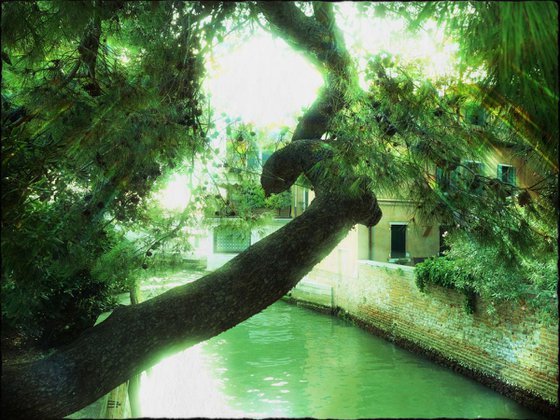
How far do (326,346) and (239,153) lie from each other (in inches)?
303

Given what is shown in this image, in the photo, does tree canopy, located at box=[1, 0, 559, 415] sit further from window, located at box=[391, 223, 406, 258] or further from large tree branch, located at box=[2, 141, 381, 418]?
window, located at box=[391, 223, 406, 258]

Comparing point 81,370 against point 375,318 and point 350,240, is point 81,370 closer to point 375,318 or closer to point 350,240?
point 375,318

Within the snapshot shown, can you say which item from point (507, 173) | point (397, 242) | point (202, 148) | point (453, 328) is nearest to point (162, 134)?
point (202, 148)

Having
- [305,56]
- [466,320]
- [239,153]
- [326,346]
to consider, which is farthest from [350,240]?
[305,56]

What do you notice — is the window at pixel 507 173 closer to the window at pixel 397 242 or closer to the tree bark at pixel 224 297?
the tree bark at pixel 224 297

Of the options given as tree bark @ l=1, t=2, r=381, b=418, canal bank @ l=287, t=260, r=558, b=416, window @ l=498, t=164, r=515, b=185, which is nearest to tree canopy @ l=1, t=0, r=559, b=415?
tree bark @ l=1, t=2, r=381, b=418

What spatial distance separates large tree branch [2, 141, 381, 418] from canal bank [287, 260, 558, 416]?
5.53 m

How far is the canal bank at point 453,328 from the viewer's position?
23.5 ft

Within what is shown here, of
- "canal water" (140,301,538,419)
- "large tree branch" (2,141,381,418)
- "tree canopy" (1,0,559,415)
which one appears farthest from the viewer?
"canal water" (140,301,538,419)

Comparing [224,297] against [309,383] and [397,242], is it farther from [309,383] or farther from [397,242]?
[397,242]

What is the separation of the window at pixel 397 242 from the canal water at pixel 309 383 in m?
3.17

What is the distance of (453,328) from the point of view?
9211 mm

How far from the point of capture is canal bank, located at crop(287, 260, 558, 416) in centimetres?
716

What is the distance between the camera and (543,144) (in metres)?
2.04
